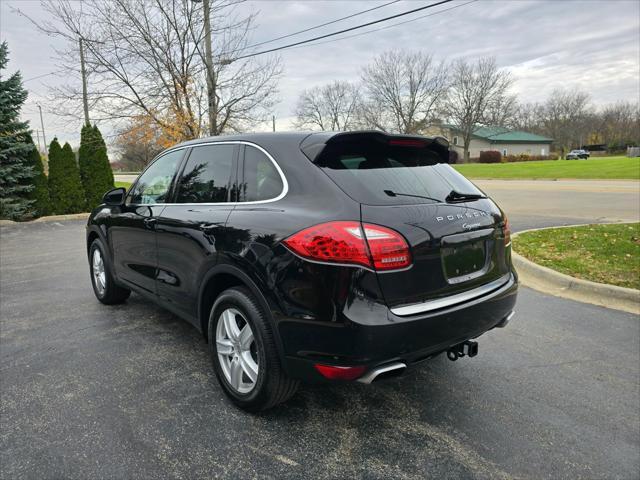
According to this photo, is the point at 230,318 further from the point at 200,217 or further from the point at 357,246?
the point at 357,246

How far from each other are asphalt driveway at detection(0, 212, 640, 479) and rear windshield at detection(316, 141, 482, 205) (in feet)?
4.44

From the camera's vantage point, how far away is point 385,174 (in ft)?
8.39

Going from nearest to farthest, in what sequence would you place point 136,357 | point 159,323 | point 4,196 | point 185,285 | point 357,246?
point 357,246 < point 185,285 < point 136,357 < point 159,323 < point 4,196

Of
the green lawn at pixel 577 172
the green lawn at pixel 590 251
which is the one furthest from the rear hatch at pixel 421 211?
the green lawn at pixel 577 172

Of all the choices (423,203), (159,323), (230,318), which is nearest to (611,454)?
(423,203)

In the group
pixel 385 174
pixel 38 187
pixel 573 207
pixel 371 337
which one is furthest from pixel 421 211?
pixel 38 187

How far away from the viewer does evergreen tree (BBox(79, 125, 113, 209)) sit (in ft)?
49.1

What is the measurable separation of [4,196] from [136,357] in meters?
13.0

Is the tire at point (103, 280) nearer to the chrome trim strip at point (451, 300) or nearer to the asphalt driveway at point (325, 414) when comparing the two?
the asphalt driveway at point (325, 414)

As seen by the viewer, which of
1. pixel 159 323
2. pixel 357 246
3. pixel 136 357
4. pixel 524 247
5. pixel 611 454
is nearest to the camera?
pixel 357 246

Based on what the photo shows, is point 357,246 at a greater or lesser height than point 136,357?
greater

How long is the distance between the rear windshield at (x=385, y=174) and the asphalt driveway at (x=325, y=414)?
1.35 metres

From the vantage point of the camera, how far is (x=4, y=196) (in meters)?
13.4

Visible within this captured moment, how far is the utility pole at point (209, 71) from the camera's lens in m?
12.8
